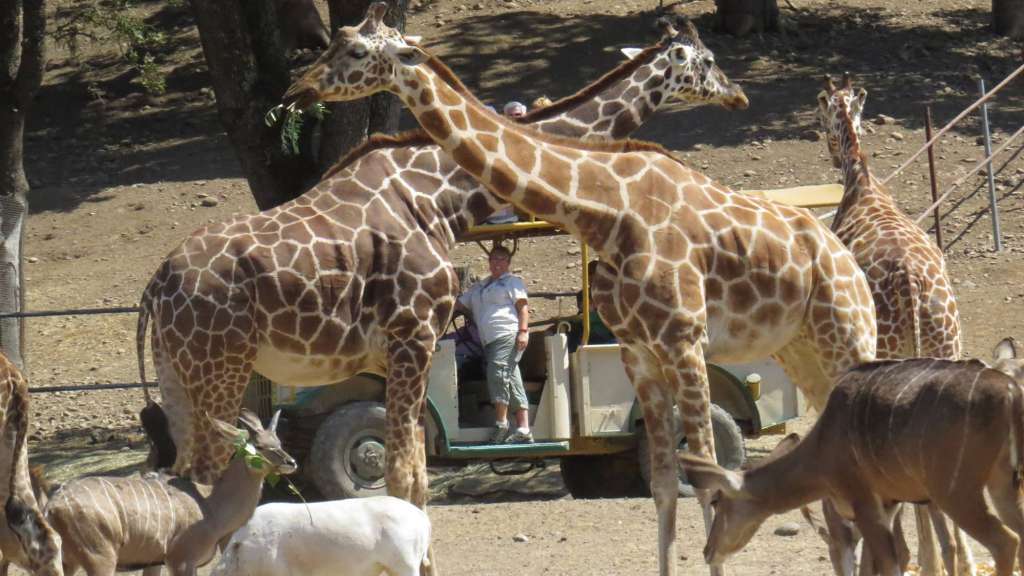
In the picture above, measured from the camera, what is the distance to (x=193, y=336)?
9.98m

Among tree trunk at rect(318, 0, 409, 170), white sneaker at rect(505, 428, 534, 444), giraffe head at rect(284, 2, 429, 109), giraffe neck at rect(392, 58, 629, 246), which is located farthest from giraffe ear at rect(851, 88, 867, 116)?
giraffe head at rect(284, 2, 429, 109)

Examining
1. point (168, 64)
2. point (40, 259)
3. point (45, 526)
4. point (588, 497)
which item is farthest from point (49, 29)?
point (45, 526)

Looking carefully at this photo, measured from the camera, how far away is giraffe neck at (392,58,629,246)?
Result: 29.3ft

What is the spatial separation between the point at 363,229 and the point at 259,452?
7.08ft

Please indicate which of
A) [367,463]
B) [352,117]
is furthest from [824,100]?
[367,463]

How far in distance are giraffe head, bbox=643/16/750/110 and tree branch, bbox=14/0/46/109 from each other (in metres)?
9.00

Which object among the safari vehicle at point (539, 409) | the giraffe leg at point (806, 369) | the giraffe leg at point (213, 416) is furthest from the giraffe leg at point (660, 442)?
the safari vehicle at point (539, 409)

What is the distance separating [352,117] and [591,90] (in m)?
4.10

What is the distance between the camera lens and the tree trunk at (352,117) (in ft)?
48.2

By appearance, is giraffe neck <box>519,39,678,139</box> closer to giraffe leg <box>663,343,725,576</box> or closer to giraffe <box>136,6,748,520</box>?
giraffe <box>136,6,748,520</box>

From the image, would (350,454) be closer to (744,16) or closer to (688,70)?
(688,70)

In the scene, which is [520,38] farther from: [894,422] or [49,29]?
[894,422]

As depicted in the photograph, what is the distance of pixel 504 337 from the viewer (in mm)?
13219

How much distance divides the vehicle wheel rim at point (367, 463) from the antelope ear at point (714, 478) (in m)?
5.57
